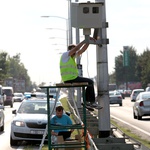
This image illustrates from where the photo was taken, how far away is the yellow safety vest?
34.3 ft

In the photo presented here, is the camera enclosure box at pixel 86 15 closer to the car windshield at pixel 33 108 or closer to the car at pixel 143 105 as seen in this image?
the car windshield at pixel 33 108

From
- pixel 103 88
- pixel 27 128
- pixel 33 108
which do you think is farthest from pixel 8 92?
pixel 103 88

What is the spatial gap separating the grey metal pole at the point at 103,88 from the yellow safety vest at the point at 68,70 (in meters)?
2.24

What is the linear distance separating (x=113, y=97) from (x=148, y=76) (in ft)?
184

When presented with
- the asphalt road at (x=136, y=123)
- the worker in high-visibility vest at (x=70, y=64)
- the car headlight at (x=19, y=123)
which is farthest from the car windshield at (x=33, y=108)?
the worker in high-visibility vest at (x=70, y=64)

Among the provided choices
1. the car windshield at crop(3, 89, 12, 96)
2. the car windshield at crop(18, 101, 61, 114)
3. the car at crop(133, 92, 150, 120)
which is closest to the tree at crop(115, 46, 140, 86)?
the car windshield at crop(3, 89, 12, 96)

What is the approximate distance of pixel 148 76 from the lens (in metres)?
114

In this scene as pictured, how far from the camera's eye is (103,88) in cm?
1273

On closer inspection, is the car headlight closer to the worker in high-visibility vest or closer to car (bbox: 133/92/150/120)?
the worker in high-visibility vest

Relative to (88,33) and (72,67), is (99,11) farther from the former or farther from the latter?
(72,67)

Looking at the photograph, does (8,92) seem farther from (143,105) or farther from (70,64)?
(70,64)

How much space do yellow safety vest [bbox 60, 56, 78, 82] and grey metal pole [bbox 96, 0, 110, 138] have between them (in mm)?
2243

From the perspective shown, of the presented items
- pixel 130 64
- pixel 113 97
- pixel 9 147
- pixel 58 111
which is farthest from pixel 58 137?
pixel 130 64

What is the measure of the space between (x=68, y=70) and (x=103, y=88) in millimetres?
2383
